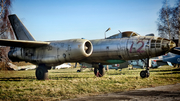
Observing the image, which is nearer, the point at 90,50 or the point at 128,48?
the point at 128,48

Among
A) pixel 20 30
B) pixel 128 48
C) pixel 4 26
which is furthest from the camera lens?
pixel 4 26

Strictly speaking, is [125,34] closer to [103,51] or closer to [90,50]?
[103,51]

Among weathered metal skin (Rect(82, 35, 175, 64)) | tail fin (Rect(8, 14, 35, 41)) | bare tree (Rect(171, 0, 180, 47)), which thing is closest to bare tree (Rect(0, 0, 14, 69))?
tail fin (Rect(8, 14, 35, 41))

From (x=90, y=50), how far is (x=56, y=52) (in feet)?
7.80

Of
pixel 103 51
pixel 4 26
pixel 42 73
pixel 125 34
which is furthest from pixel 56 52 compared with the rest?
pixel 4 26

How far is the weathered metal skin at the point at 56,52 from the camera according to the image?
35.5 ft

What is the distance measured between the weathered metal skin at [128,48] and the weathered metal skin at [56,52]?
4.19 ft

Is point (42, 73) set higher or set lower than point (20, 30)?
lower

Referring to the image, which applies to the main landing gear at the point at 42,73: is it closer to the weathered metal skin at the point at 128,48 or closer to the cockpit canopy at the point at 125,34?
the weathered metal skin at the point at 128,48

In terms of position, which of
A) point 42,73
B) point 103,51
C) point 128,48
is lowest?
point 42,73

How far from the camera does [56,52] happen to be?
11586 mm

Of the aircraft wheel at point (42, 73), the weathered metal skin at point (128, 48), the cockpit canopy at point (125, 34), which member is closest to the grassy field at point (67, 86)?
the aircraft wheel at point (42, 73)

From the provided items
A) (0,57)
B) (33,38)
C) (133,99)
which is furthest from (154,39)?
(0,57)

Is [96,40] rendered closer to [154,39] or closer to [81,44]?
[81,44]
